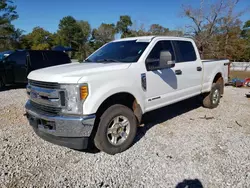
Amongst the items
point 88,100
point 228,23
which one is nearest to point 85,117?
point 88,100

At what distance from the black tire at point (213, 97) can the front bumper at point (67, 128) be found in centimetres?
415

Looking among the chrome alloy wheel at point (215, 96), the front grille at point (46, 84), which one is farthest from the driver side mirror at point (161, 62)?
the chrome alloy wheel at point (215, 96)

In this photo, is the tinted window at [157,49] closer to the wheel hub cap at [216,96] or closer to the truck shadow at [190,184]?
the truck shadow at [190,184]

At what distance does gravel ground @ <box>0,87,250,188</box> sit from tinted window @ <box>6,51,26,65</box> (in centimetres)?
495

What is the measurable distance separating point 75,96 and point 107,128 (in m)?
0.75

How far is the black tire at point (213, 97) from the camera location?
5.80 meters

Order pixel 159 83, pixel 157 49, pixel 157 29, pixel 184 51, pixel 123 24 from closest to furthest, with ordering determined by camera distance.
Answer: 1. pixel 159 83
2. pixel 157 49
3. pixel 184 51
4. pixel 157 29
5. pixel 123 24

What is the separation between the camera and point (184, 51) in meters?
4.83

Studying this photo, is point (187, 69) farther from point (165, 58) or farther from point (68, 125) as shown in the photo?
point (68, 125)

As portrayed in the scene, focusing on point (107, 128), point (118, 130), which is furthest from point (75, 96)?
point (118, 130)

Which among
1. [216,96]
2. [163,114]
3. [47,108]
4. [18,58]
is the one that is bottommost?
[163,114]

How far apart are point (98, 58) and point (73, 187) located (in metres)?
2.61

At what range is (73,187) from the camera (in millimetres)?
2566

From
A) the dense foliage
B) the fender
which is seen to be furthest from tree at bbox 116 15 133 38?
the fender
